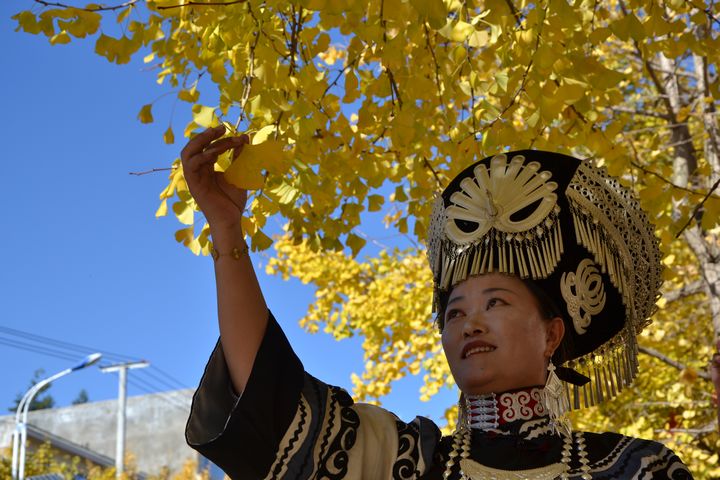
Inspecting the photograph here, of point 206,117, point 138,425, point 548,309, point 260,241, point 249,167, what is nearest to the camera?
point 249,167

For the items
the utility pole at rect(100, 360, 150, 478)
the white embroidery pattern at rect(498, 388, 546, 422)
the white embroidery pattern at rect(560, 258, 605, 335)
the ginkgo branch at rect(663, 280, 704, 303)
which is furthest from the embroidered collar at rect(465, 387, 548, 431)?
the utility pole at rect(100, 360, 150, 478)

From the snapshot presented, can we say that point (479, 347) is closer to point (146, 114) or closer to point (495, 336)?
point (495, 336)

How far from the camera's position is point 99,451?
28906 millimetres

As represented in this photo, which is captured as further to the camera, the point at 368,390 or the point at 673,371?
the point at 368,390

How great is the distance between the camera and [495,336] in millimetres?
2365

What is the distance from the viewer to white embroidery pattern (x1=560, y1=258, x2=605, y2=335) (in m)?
2.52

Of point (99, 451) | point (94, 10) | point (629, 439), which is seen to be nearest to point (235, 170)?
point (629, 439)

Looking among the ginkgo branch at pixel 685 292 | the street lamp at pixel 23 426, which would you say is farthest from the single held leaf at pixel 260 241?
the street lamp at pixel 23 426

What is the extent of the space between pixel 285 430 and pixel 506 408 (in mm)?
547

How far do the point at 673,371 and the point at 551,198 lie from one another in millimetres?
6706

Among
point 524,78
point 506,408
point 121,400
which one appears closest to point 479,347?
point 506,408

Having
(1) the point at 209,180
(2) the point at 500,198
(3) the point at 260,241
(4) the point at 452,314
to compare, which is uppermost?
(3) the point at 260,241

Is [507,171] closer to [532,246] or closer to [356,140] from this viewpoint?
[532,246]

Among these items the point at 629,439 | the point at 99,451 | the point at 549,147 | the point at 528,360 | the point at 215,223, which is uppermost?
the point at 99,451
